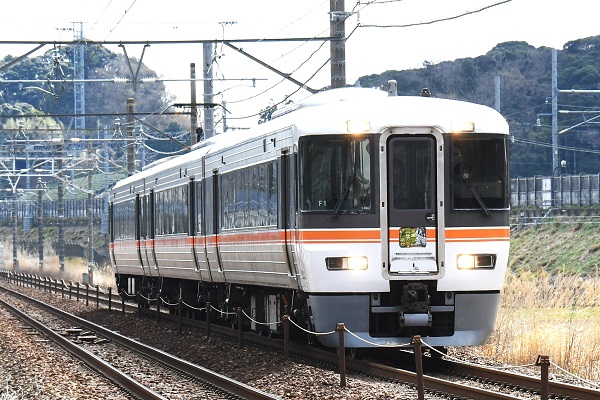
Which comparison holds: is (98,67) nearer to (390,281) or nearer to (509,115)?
(509,115)

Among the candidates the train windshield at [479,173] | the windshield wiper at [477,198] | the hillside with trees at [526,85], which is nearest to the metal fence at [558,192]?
the hillside with trees at [526,85]

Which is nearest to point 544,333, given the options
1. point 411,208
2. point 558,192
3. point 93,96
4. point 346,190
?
point 411,208

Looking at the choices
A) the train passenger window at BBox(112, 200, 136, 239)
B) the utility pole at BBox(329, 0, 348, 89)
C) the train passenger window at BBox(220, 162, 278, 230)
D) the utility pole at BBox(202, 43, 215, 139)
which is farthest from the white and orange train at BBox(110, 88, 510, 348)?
the train passenger window at BBox(112, 200, 136, 239)

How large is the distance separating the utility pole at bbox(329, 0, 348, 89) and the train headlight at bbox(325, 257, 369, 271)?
6.98 m

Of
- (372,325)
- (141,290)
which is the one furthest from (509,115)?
(372,325)

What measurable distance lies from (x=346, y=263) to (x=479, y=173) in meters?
1.97

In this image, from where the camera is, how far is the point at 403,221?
1584 cm

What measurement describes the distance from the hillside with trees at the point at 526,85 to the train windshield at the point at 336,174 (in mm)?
71751

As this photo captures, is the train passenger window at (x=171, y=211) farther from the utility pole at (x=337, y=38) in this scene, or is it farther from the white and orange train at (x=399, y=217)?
the white and orange train at (x=399, y=217)

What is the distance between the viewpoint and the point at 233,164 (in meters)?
20.5

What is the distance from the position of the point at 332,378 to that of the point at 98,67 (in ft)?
501

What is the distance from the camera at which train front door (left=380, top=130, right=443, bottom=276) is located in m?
15.8

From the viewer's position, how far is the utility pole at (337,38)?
2245cm

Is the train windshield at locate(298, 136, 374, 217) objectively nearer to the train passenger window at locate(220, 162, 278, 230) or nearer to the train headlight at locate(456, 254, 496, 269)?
the train headlight at locate(456, 254, 496, 269)
